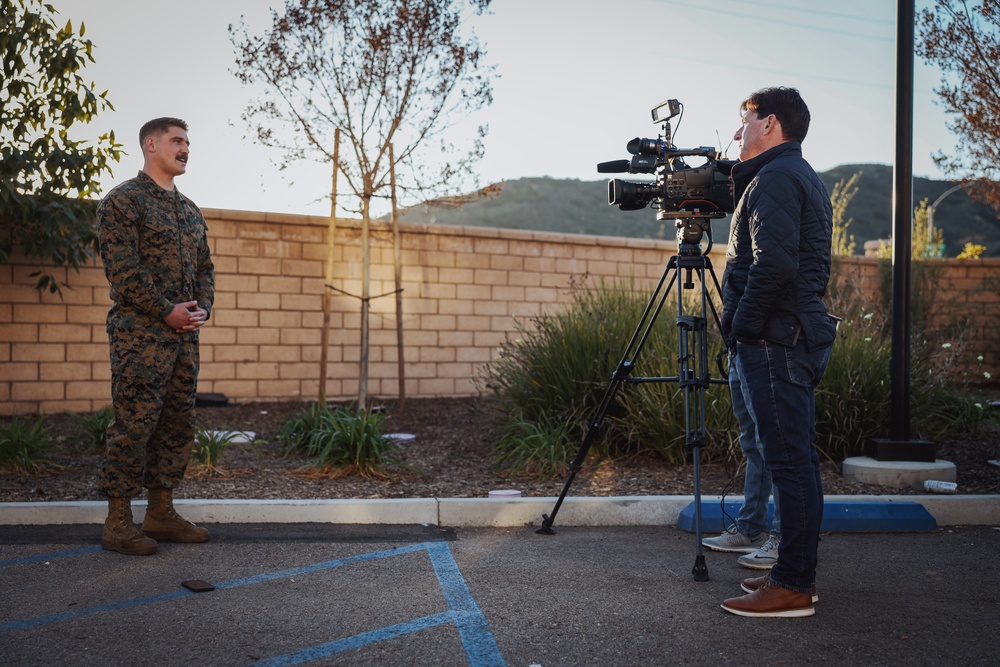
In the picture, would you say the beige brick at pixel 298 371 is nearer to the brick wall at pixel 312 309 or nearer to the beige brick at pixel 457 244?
the brick wall at pixel 312 309

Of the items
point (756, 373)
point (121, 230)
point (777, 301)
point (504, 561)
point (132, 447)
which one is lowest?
point (504, 561)

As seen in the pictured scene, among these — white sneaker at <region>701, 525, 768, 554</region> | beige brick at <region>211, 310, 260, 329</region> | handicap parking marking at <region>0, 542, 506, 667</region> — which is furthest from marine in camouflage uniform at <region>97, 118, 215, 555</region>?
beige brick at <region>211, 310, 260, 329</region>

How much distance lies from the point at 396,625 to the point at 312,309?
24.1 feet

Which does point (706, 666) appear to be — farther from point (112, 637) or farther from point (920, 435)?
point (920, 435)

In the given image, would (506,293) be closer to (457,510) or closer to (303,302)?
(303,302)

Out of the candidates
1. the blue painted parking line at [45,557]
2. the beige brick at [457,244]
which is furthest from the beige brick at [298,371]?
the blue painted parking line at [45,557]

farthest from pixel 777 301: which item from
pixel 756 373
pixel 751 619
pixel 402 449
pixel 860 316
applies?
pixel 860 316

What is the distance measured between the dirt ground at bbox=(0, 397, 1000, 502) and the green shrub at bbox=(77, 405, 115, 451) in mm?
91

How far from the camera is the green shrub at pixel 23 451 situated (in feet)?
20.2

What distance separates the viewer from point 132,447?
4.55 metres

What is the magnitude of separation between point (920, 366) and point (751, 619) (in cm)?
514

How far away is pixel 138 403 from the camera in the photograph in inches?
177

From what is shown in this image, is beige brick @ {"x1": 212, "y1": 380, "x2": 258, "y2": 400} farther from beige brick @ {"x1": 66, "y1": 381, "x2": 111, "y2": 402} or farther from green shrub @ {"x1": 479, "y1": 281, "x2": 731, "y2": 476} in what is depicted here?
green shrub @ {"x1": 479, "y1": 281, "x2": 731, "y2": 476}

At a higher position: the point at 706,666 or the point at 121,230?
the point at 121,230
